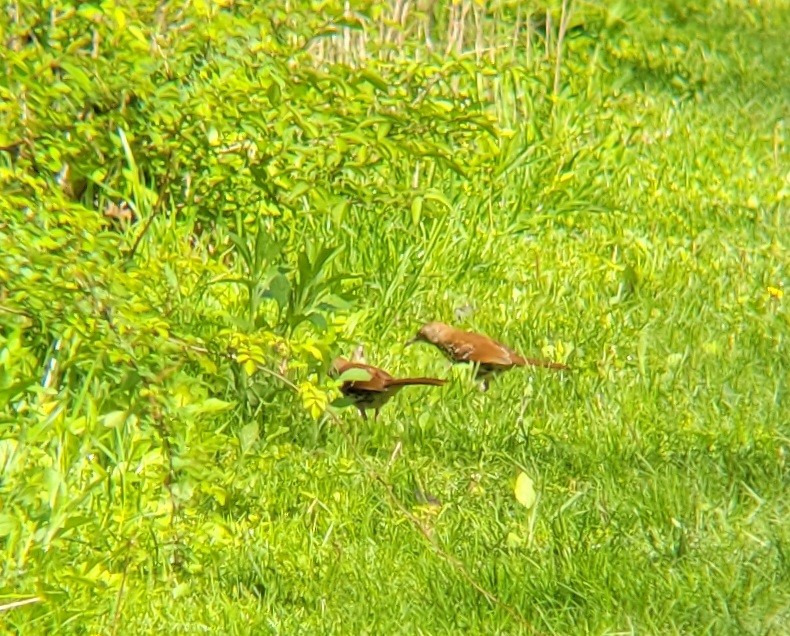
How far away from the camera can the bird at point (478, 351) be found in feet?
17.2

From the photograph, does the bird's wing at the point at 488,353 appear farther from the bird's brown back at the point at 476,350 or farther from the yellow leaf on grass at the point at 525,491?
the yellow leaf on grass at the point at 525,491

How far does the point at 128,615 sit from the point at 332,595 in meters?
0.52

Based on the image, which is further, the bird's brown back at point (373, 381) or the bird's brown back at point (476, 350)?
the bird's brown back at point (476, 350)

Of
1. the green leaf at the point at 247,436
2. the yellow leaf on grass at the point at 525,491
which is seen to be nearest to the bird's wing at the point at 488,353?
the yellow leaf on grass at the point at 525,491

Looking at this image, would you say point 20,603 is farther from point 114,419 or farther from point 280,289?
point 280,289

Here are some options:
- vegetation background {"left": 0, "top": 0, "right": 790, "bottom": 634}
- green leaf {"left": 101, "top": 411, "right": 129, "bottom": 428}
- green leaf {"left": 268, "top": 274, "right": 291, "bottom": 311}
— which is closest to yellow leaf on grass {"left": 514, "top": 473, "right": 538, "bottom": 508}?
vegetation background {"left": 0, "top": 0, "right": 790, "bottom": 634}

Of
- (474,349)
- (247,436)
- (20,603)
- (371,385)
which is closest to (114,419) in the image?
(247,436)

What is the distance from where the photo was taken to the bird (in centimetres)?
523

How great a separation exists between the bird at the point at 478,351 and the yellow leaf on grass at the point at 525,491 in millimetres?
798

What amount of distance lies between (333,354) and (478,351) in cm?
68

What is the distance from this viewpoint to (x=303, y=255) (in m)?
5.00

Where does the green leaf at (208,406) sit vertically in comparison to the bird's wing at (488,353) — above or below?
above

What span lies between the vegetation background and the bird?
6cm

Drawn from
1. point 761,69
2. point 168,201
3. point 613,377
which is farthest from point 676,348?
point 761,69
